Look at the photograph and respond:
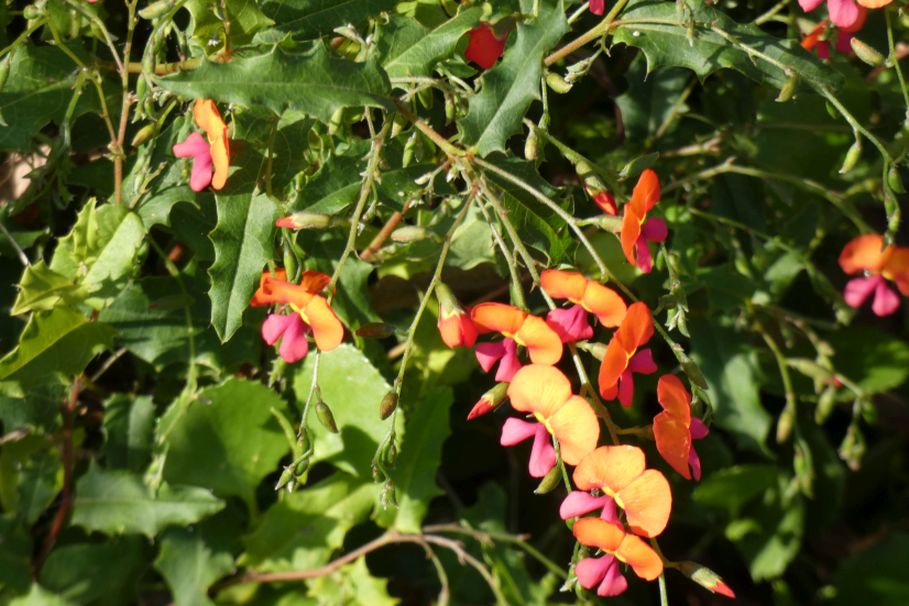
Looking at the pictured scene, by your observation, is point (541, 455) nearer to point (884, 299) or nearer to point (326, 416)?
point (326, 416)

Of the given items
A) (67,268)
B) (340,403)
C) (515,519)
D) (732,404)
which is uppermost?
(67,268)

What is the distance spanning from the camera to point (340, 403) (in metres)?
1.41

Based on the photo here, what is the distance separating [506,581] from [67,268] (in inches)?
29.2

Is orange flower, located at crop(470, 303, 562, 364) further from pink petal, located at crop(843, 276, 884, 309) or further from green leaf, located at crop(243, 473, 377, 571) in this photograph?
pink petal, located at crop(843, 276, 884, 309)

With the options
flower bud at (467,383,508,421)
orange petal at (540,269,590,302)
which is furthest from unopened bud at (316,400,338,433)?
orange petal at (540,269,590,302)

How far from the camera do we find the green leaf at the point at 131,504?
1.31 meters

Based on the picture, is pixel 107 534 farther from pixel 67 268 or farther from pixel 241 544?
pixel 67 268

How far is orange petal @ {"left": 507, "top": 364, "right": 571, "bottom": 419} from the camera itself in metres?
0.93

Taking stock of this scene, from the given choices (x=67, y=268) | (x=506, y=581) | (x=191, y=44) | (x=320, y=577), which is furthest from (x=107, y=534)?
(x=191, y=44)

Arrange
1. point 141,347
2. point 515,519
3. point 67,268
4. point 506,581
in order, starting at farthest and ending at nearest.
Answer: point 515,519 < point 506,581 < point 141,347 < point 67,268

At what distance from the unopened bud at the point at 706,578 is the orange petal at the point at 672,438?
0.11 meters

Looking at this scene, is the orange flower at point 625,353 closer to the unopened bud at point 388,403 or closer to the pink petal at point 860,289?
the unopened bud at point 388,403

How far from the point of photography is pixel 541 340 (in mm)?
945

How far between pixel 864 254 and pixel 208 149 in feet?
3.05
